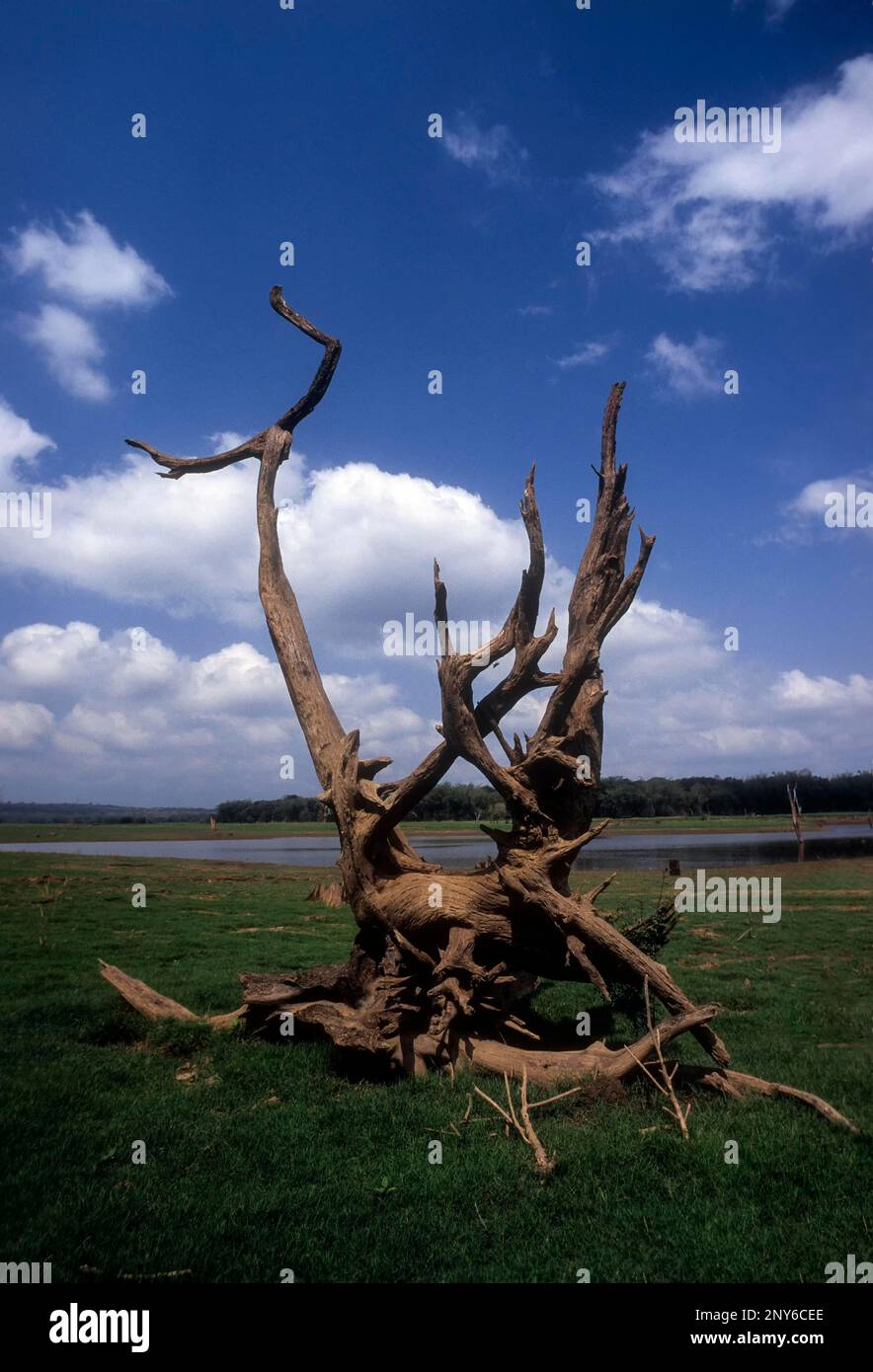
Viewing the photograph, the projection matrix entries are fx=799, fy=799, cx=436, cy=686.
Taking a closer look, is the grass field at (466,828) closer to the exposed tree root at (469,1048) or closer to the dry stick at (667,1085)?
the exposed tree root at (469,1048)

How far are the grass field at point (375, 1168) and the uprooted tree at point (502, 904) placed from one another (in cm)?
44

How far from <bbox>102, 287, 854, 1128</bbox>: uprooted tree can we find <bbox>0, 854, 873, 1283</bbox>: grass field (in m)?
0.44

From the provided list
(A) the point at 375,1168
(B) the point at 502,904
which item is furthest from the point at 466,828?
(A) the point at 375,1168

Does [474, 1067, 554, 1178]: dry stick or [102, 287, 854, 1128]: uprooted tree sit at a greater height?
[102, 287, 854, 1128]: uprooted tree

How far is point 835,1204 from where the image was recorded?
5227mm

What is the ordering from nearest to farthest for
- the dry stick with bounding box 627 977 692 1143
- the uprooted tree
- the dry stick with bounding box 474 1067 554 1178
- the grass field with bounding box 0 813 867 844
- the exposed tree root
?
the dry stick with bounding box 474 1067 554 1178 → the dry stick with bounding box 627 977 692 1143 → the exposed tree root → the uprooted tree → the grass field with bounding box 0 813 867 844

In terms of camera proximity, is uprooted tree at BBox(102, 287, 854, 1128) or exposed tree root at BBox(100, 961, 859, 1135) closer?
exposed tree root at BBox(100, 961, 859, 1135)

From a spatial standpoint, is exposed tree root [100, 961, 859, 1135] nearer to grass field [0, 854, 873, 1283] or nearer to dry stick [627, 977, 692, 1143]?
dry stick [627, 977, 692, 1143]

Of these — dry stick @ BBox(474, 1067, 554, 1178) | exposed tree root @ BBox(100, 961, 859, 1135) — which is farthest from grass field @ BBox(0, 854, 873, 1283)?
exposed tree root @ BBox(100, 961, 859, 1135)

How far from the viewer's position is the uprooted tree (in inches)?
299

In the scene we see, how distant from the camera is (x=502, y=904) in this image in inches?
331

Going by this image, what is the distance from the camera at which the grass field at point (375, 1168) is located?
4.58 m
